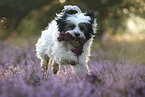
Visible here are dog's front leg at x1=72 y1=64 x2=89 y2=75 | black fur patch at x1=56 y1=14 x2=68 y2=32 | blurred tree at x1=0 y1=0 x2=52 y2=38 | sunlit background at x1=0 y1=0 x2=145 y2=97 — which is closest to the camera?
sunlit background at x1=0 y1=0 x2=145 y2=97

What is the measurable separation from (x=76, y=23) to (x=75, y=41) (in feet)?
1.16

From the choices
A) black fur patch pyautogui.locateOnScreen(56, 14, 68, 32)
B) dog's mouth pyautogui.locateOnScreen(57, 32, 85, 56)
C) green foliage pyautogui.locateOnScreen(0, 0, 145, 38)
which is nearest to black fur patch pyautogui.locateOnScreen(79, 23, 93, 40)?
dog's mouth pyautogui.locateOnScreen(57, 32, 85, 56)

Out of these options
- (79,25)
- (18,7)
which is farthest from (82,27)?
(18,7)

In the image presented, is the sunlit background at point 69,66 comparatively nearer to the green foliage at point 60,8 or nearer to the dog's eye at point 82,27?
the green foliage at point 60,8

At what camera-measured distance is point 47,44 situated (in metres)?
4.68

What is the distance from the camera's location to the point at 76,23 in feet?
12.1

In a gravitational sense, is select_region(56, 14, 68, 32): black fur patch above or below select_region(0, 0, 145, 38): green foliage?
below

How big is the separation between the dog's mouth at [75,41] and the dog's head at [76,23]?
74 mm

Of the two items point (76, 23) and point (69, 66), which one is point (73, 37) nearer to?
point (76, 23)

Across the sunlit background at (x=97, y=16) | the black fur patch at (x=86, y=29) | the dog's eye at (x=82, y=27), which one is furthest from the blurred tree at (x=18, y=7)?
the dog's eye at (x=82, y=27)

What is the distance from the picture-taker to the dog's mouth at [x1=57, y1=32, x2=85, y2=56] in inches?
144

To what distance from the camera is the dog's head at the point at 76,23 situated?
3677 mm

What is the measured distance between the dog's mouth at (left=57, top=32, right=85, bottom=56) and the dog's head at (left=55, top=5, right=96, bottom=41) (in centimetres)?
7

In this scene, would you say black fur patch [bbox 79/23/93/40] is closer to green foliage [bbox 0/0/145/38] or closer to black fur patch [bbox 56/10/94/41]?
black fur patch [bbox 56/10/94/41]
